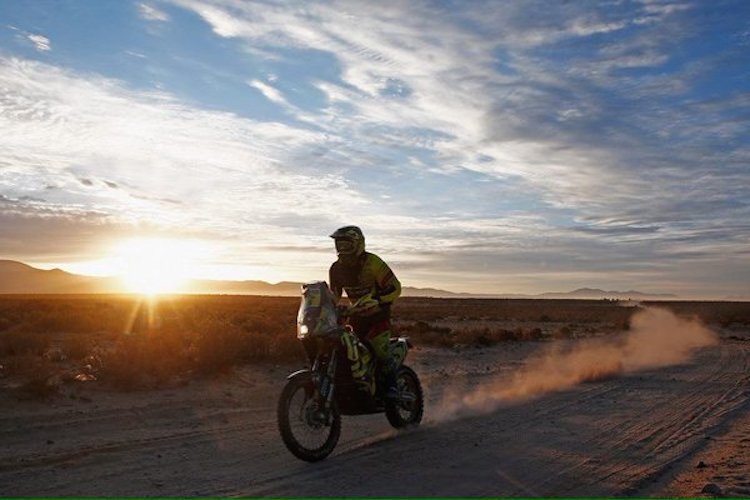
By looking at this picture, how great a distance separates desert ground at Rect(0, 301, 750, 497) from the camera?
689 centimetres

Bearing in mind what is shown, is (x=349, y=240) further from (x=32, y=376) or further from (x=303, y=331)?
(x=32, y=376)

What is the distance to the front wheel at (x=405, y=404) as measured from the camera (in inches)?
370

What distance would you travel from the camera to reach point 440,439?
910cm

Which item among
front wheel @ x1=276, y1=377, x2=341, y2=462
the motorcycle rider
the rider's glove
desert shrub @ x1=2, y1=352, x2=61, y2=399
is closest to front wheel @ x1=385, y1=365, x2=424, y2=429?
the motorcycle rider

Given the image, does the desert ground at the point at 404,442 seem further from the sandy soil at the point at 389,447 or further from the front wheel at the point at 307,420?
the front wheel at the point at 307,420

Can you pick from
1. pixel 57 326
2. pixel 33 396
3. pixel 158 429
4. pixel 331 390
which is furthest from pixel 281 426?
pixel 57 326

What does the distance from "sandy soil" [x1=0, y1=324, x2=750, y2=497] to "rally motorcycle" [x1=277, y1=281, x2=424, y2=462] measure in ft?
1.06

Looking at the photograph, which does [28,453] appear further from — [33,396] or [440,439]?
[440,439]

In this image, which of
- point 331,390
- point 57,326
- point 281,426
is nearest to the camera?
point 281,426

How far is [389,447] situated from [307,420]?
1253 mm

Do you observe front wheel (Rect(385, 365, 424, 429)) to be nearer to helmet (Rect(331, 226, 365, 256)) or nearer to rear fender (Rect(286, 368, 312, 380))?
rear fender (Rect(286, 368, 312, 380))

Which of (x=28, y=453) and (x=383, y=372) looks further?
(x=383, y=372)

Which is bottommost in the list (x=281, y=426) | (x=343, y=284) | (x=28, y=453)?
(x=28, y=453)

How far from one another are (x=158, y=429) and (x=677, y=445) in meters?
6.87
